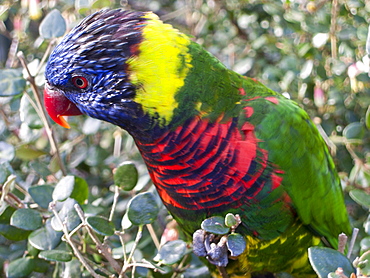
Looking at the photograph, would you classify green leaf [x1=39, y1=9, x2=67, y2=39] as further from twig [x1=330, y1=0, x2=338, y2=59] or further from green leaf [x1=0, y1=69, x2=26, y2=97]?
twig [x1=330, y1=0, x2=338, y2=59]

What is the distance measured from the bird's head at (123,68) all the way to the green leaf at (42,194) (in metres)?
0.38

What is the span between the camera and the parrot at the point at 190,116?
51.3 inches

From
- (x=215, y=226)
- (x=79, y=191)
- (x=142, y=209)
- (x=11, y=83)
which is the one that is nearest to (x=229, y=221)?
(x=215, y=226)

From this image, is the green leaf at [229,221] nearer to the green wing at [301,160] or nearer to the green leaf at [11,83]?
the green wing at [301,160]

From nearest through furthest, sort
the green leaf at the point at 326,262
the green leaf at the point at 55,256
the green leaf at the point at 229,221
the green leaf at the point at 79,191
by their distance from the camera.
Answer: the green leaf at the point at 326,262 → the green leaf at the point at 229,221 → the green leaf at the point at 55,256 → the green leaf at the point at 79,191

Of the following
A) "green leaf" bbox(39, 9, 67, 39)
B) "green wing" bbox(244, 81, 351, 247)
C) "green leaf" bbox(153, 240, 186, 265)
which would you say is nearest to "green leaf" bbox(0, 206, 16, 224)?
"green leaf" bbox(153, 240, 186, 265)

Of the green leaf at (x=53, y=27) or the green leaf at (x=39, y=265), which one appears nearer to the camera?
the green leaf at (x=39, y=265)

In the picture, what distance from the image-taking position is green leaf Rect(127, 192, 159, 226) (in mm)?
1362

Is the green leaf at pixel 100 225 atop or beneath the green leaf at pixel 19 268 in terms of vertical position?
atop

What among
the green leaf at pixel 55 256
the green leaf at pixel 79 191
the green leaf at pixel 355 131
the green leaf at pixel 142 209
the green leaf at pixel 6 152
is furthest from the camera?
the green leaf at pixel 355 131

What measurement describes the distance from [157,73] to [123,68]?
11 centimetres

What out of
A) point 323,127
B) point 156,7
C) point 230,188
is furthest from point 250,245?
point 156,7

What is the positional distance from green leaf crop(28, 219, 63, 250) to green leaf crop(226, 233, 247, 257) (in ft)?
2.13

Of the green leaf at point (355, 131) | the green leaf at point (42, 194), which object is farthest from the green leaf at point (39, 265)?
the green leaf at point (355, 131)
